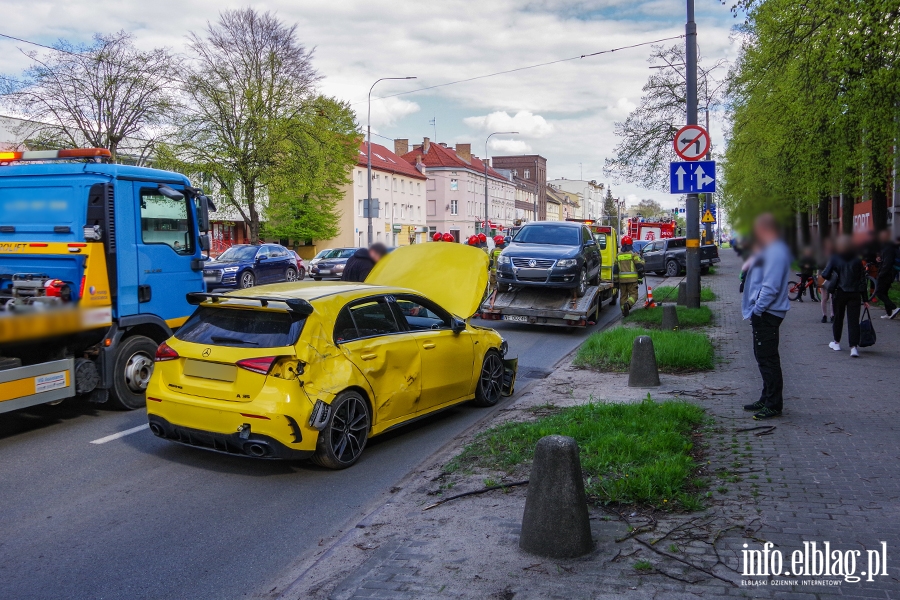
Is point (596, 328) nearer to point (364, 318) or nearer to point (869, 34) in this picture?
point (869, 34)

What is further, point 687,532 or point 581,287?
point 581,287

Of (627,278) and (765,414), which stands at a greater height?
(627,278)

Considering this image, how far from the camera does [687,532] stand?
15.1 feet

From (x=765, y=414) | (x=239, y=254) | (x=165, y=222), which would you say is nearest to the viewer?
(x=765, y=414)

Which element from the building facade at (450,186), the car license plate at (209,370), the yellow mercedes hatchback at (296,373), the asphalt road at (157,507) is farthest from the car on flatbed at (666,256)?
the building facade at (450,186)

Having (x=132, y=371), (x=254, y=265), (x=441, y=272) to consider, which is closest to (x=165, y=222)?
(x=132, y=371)

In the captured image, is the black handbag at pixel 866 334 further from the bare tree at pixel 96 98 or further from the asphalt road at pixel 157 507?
the bare tree at pixel 96 98

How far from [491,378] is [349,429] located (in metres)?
2.83

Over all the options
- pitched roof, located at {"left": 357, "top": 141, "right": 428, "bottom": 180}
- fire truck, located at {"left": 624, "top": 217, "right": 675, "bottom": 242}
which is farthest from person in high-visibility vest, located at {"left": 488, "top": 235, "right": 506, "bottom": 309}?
pitched roof, located at {"left": 357, "top": 141, "right": 428, "bottom": 180}

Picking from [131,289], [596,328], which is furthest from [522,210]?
[131,289]

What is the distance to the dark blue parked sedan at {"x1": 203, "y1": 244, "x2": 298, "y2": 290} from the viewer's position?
1061 inches

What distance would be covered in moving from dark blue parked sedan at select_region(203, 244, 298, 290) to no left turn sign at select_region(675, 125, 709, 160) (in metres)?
20.8

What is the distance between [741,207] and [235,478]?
5796mm

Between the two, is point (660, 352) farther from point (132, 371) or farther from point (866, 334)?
point (132, 371)
